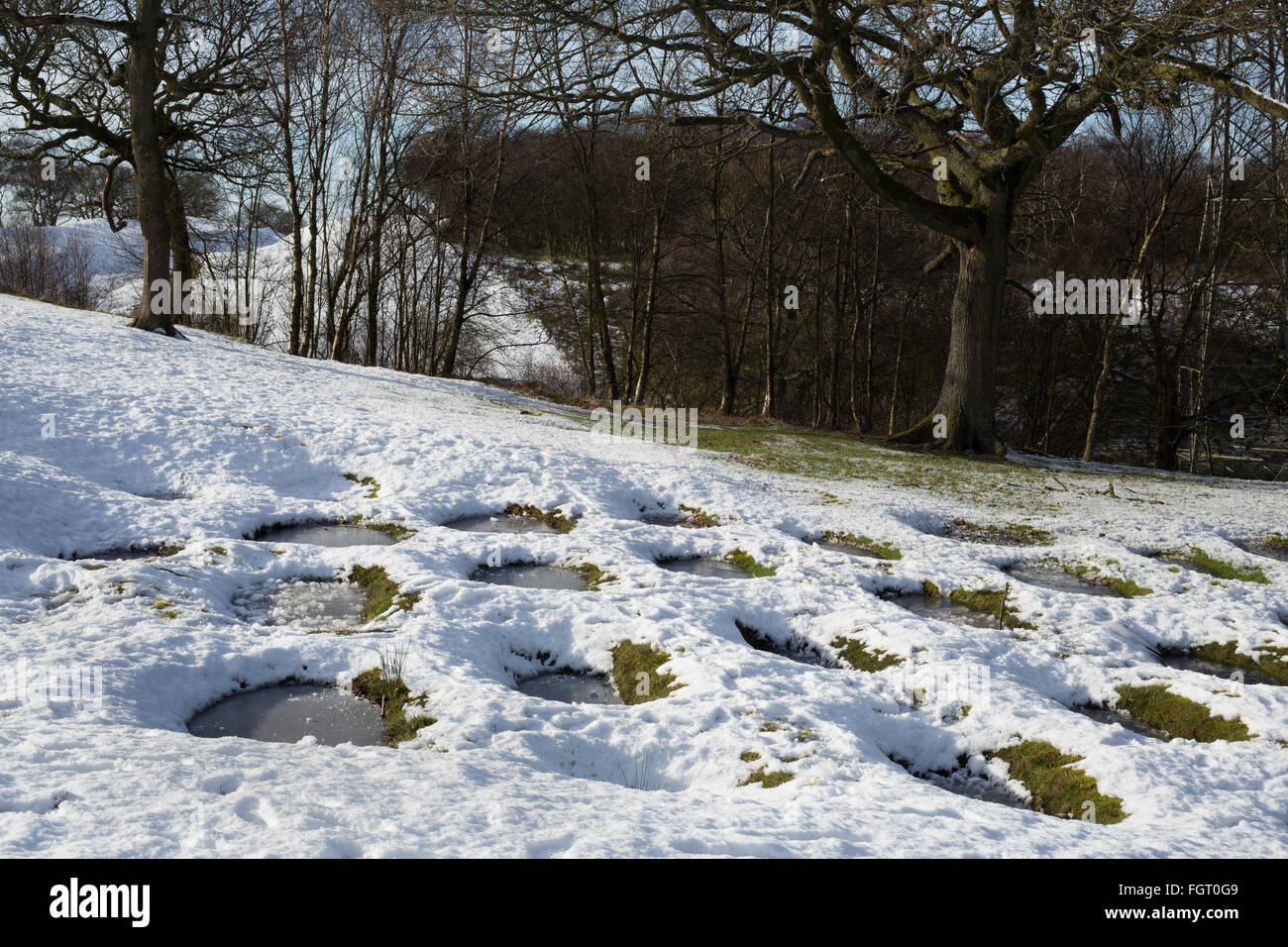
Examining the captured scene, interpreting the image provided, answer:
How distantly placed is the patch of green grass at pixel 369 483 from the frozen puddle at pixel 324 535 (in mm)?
926

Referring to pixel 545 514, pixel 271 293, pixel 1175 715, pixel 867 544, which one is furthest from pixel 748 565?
pixel 271 293

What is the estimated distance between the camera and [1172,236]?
22.1 meters

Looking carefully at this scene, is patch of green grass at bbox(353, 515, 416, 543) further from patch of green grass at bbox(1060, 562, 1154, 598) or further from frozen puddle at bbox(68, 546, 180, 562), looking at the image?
patch of green grass at bbox(1060, 562, 1154, 598)

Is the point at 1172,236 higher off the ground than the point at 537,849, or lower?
higher

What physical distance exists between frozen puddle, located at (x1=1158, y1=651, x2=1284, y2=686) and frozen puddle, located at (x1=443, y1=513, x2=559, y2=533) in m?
5.74

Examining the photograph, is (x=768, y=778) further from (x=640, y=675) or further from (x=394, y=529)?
(x=394, y=529)

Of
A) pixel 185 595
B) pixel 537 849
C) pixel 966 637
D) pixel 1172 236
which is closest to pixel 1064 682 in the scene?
pixel 966 637

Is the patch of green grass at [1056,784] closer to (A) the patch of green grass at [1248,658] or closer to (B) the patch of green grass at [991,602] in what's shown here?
(B) the patch of green grass at [991,602]

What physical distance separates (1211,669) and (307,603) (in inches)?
276

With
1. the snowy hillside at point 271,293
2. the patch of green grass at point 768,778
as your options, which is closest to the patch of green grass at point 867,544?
the patch of green grass at point 768,778

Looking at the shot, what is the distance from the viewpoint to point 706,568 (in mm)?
8367

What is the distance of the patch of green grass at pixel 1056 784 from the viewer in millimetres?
4336
